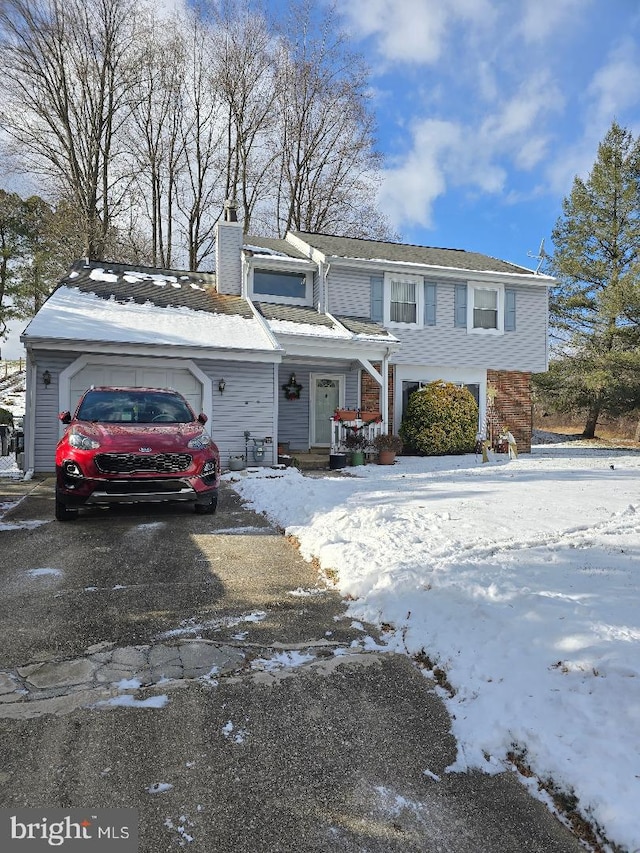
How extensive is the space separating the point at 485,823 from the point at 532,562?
2665 mm

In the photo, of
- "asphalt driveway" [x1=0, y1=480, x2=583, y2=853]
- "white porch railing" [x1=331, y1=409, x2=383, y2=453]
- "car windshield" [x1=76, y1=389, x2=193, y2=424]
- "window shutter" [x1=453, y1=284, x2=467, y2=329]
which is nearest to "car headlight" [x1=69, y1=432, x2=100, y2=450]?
"car windshield" [x1=76, y1=389, x2=193, y2=424]

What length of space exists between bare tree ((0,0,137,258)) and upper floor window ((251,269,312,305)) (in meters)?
9.82

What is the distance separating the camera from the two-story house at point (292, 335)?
10.3 m

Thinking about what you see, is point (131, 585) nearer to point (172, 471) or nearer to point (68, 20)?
point (172, 471)

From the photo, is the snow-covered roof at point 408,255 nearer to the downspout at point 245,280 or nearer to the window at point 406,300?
the window at point 406,300

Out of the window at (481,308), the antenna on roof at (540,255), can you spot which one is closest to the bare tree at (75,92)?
the window at (481,308)

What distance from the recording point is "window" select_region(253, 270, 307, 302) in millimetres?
14750

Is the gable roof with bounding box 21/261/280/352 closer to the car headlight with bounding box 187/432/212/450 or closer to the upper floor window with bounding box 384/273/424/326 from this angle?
the car headlight with bounding box 187/432/212/450

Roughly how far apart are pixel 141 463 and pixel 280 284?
10.4 metres

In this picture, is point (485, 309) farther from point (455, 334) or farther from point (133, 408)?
point (133, 408)

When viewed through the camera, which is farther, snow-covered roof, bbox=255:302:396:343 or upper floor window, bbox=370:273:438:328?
upper floor window, bbox=370:273:438:328

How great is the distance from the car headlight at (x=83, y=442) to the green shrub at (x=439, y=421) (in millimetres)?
10338

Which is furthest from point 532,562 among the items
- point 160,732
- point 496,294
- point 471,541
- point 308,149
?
point 308,149

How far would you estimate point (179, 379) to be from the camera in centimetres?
1119
